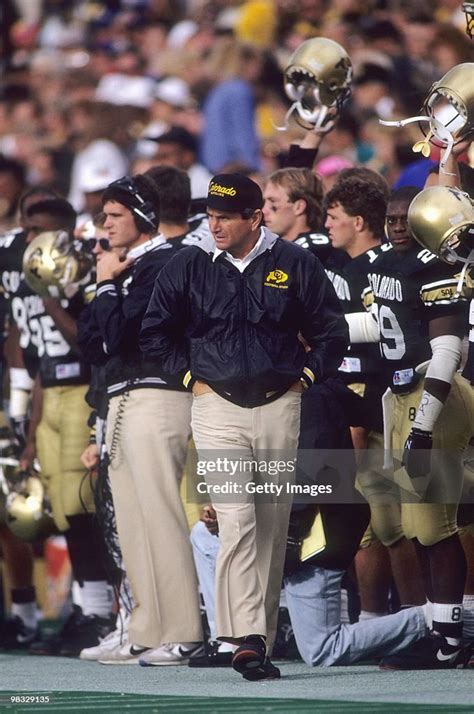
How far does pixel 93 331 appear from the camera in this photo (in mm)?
8789

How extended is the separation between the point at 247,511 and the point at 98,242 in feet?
7.83

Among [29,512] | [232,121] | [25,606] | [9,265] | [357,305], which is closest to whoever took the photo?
[357,305]

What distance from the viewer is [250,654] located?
7.43 m

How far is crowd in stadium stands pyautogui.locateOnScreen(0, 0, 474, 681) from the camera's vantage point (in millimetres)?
7676

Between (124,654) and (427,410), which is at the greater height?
(427,410)

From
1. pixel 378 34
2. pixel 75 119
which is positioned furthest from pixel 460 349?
pixel 75 119

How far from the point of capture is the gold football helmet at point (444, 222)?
7531mm

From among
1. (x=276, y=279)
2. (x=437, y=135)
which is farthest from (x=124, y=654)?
(x=437, y=135)

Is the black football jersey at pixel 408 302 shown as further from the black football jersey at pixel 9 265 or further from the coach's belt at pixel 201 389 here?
the black football jersey at pixel 9 265

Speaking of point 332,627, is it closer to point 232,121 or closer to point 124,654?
point 124,654

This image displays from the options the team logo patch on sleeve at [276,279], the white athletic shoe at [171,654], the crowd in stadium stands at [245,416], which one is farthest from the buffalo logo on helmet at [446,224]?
the white athletic shoe at [171,654]

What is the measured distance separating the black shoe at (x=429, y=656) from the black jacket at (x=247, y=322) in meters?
1.29

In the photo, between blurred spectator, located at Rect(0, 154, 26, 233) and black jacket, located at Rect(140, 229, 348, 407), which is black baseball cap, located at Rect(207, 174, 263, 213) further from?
blurred spectator, located at Rect(0, 154, 26, 233)

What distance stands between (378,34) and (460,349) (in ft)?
24.8
